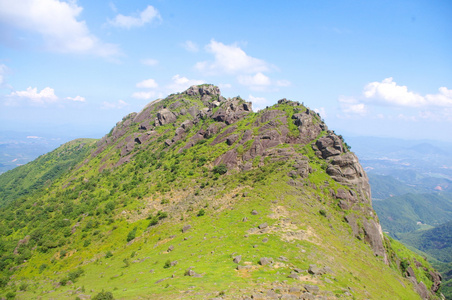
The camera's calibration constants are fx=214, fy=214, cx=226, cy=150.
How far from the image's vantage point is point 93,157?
424 ft

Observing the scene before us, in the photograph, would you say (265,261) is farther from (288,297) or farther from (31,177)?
(31,177)

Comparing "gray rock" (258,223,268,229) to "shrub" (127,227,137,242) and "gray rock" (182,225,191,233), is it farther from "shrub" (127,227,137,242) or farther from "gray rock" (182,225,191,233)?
"shrub" (127,227,137,242)

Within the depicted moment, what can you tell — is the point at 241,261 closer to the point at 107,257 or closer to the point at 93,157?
the point at 107,257

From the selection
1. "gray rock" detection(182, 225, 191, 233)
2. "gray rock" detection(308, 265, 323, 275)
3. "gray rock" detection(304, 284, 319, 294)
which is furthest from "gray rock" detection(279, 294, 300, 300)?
"gray rock" detection(182, 225, 191, 233)

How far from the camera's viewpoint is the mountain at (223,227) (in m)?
28.4

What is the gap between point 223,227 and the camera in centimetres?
4350

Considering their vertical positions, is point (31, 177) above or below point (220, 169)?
above

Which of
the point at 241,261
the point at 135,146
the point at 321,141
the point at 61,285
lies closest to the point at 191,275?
the point at 241,261

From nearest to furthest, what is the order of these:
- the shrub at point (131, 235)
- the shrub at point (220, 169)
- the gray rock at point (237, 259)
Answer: the gray rock at point (237, 259)
the shrub at point (131, 235)
the shrub at point (220, 169)

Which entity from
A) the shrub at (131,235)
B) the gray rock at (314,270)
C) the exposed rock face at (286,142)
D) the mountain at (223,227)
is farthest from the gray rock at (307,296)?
the shrub at (131,235)

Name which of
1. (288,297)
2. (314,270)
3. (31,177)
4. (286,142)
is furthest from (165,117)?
(31,177)

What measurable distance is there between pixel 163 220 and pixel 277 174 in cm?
3216

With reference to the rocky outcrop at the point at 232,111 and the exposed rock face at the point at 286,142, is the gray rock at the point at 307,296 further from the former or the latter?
the rocky outcrop at the point at 232,111

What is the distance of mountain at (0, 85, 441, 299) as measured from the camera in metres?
28.4
